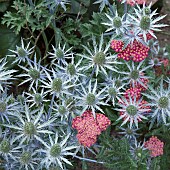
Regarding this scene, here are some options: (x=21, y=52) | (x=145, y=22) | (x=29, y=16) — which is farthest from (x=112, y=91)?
(x=29, y=16)

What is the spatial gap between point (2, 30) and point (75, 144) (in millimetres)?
1152

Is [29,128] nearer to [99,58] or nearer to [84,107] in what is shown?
[84,107]

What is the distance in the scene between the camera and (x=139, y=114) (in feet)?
5.84

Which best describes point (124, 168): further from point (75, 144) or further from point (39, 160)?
A: point (39, 160)

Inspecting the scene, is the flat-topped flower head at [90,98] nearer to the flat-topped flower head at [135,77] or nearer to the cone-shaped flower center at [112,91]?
the cone-shaped flower center at [112,91]

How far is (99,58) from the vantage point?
1.72 meters

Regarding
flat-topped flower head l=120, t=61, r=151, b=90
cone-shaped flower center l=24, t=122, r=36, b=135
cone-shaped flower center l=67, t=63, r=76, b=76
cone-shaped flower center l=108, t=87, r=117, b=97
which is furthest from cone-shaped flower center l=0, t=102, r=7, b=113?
flat-topped flower head l=120, t=61, r=151, b=90

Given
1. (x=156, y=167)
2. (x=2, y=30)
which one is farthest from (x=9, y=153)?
(x=2, y=30)

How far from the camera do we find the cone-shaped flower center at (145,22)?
5.60ft

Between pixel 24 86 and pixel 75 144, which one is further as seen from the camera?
pixel 24 86

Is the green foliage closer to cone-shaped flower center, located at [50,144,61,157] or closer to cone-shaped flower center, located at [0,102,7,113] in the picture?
cone-shaped flower center, located at [0,102,7,113]

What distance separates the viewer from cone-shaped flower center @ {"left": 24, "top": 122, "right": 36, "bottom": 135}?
5.38 feet

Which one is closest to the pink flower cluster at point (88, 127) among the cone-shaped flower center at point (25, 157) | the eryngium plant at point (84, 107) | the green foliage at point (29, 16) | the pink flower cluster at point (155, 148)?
the eryngium plant at point (84, 107)

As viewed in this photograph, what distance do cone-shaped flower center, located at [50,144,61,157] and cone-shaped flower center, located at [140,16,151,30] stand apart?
0.59 m
